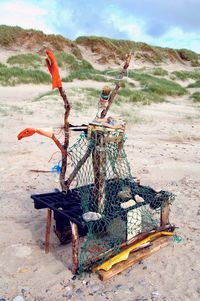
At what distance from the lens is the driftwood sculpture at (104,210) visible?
357 cm

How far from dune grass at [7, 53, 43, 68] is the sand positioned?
15.7 m

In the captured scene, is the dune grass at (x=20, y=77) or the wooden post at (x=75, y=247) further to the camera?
the dune grass at (x=20, y=77)

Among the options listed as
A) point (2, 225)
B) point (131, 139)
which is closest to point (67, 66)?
point (131, 139)

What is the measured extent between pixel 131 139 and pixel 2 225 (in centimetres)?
526

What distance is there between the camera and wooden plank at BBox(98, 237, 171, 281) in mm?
3436

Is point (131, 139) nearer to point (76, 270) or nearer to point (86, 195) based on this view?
point (86, 195)

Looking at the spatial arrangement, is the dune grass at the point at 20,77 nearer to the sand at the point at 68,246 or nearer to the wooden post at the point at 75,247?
the sand at the point at 68,246

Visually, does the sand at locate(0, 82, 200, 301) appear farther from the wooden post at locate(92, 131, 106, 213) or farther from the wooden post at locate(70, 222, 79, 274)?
the wooden post at locate(92, 131, 106, 213)

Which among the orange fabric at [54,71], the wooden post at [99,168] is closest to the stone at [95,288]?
the wooden post at [99,168]

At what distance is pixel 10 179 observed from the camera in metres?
6.11

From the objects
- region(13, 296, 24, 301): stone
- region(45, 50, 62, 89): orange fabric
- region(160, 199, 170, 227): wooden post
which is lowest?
region(13, 296, 24, 301): stone

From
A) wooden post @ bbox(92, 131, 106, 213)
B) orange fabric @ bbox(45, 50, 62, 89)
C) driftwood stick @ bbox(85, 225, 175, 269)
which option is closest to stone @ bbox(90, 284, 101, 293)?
driftwood stick @ bbox(85, 225, 175, 269)

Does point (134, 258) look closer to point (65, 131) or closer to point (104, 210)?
point (104, 210)

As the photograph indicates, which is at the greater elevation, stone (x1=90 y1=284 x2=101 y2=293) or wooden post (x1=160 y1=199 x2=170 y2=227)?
wooden post (x1=160 y1=199 x2=170 y2=227)
